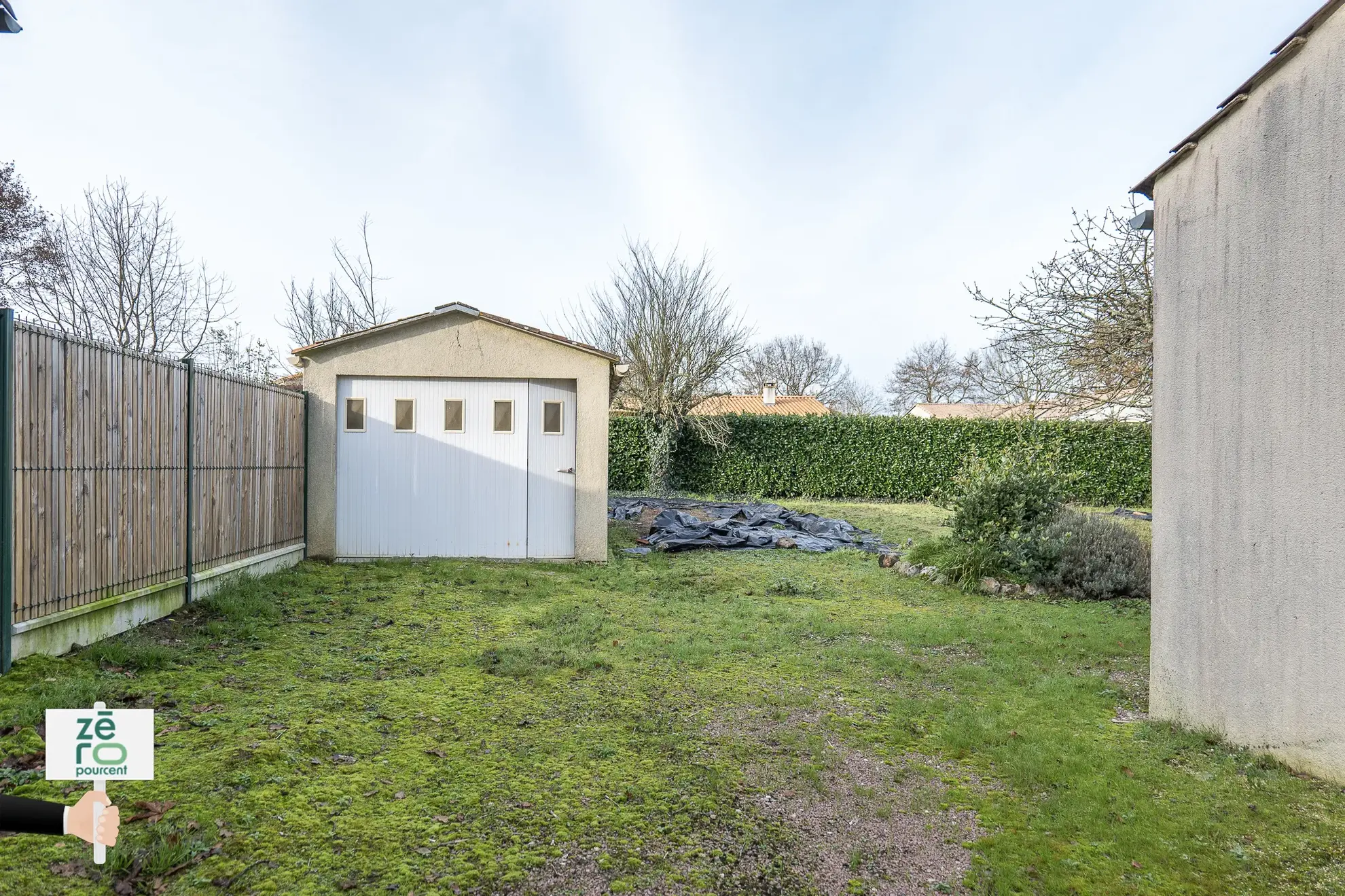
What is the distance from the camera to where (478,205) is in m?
15.4

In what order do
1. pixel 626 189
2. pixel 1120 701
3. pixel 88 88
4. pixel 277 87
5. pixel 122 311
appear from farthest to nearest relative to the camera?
pixel 122 311, pixel 626 189, pixel 88 88, pixel 277 87, pixel 1120 701

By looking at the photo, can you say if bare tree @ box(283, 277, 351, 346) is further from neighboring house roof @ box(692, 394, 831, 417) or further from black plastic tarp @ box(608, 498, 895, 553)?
black plastic tarp @ box(608, 498, 895, 553)

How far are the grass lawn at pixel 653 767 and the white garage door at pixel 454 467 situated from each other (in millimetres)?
2930

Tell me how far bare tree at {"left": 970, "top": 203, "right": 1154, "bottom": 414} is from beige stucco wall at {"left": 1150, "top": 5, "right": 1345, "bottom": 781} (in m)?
4.44

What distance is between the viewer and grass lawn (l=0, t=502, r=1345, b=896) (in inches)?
102

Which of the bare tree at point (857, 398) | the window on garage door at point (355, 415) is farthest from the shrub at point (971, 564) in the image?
the bare tree at point (857, 398)

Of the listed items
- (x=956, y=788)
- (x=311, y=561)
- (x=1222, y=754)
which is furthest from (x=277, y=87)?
(x=1222, y=754)

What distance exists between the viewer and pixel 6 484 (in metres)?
4.24

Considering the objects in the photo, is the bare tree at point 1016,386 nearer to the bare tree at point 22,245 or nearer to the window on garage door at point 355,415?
the window on garage door at point 355,415

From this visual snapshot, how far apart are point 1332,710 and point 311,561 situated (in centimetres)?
971

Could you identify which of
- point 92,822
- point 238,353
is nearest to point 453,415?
point 92,822

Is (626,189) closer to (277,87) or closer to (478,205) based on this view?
(478,205)

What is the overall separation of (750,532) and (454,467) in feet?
17.8

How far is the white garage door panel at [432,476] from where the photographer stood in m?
9.30
